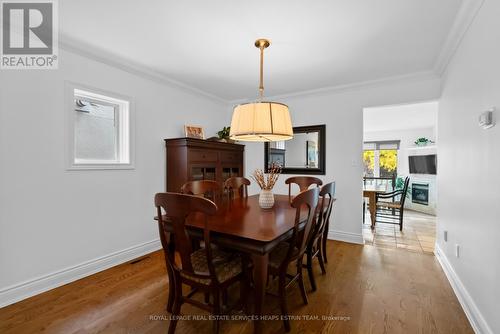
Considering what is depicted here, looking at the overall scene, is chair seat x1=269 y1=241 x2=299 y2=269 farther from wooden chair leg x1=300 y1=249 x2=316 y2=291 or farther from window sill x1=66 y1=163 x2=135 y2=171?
window sill x1=66 y1=163 x2=135 y2=171

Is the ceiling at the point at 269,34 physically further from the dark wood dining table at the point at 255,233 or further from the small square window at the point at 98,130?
the dark wood dining table at the point at 255,233

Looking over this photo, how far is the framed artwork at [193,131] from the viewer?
350cm

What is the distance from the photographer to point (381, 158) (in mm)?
7371

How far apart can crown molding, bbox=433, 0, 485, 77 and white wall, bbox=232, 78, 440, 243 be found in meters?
0.59

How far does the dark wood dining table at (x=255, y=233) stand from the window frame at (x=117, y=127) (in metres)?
1.48

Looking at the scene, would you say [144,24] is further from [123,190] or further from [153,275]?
[153,275]

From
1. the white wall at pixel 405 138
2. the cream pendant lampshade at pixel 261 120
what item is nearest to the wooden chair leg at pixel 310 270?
the cream pendant lampshade at pixel 261 120

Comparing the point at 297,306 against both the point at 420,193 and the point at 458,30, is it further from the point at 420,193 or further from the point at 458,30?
the point at 420,193

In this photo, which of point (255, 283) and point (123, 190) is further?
point (123, 190)

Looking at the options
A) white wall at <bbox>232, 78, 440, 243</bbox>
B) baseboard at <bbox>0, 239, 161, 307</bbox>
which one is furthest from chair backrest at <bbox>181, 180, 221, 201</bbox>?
white wall at <bbox>232, 78, 440, 243</bbox>

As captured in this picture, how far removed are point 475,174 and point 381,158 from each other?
6193 mm

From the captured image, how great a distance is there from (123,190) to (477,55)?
349cm

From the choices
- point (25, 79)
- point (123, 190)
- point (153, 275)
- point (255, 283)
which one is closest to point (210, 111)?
point (123, 190)

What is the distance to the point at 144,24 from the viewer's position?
1.96m
